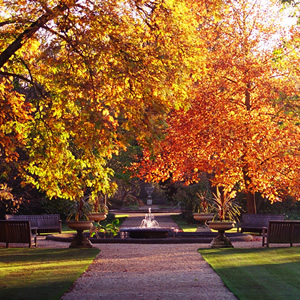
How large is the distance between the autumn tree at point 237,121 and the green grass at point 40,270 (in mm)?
5775

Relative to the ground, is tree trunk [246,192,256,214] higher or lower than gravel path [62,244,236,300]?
higher

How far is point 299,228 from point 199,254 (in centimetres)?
352

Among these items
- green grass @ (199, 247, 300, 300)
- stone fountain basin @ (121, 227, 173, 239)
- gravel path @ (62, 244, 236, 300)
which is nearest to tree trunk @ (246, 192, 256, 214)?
stone fountain basin @ (121, 227, 173, 239)

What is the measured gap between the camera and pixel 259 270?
13148 mm

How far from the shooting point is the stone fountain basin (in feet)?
72.0

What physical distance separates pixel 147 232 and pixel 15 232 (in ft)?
17.3

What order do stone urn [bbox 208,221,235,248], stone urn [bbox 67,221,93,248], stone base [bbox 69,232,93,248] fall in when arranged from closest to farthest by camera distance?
stone urn [bbox 208,221,235,248] < stone urn [bbox 67,221,93,248] < stone base [bbox 69,232,93,248]

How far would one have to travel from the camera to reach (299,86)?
21109 millimetres

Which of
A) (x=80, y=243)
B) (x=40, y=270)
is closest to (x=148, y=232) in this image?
(x=80, y=243)

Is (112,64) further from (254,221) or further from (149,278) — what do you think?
(254,221)

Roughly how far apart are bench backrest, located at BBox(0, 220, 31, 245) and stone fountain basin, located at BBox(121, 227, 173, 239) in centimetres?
453

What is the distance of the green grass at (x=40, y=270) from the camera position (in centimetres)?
1025

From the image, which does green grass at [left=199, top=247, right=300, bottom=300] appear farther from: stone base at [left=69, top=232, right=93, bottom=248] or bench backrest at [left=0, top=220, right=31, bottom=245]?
bench backrest at [left=0, top=220, right=31, bottom=245]

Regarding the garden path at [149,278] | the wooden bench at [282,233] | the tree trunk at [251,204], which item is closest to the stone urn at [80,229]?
the garden path at [149,278]
